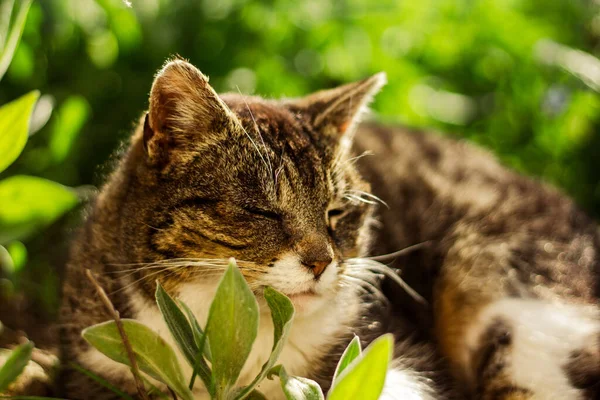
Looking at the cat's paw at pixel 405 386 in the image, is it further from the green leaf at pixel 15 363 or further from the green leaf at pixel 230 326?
the green leaf at pixel 15 363

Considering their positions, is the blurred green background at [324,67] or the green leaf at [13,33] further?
the blurred green background at [324,67]

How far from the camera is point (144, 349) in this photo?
1171 mm

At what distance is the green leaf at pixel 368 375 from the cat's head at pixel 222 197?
35 cm

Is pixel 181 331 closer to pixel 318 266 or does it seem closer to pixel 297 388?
pixel 297 388

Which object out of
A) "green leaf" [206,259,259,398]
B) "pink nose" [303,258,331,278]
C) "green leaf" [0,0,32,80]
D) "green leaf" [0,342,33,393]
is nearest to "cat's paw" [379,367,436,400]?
"pink nose" [303,258,331,278]

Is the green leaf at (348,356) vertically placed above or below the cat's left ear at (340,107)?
below

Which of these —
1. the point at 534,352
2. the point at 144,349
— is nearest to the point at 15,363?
the point at 144,349

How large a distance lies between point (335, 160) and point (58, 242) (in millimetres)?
1089

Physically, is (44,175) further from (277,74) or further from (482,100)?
(482,100)

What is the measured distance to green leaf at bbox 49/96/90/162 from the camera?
6.60 ft

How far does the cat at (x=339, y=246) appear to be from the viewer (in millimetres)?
1404

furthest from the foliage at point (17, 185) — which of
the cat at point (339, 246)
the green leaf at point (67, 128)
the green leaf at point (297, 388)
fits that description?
the green leaf at point (297, 388)

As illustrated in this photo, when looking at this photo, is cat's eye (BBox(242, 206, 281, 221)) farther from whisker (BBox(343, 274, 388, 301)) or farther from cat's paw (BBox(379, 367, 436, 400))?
cat's paw (BBox(379, 367, 436, 400))

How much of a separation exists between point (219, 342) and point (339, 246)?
1.67 ft
